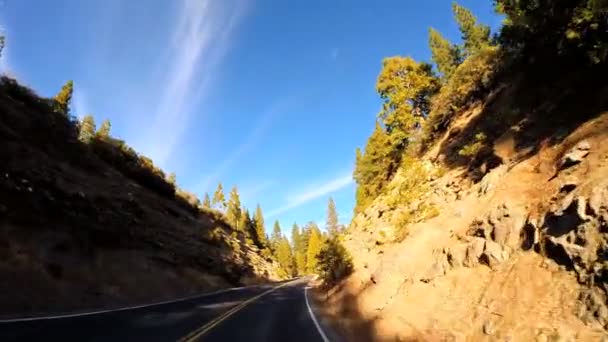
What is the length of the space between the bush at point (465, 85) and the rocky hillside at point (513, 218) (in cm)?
15

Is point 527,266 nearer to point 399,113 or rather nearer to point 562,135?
point 562,135

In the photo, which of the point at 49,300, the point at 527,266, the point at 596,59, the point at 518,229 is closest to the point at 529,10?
the point at 596,59

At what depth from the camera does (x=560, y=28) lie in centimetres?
1186

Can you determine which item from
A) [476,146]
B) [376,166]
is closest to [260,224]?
[376,166]

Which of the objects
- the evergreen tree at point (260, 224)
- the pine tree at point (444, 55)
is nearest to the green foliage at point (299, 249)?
the evergreen tree at point (260, 224)

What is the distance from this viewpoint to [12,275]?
19.5m

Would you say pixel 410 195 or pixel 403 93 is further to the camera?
pixel 403 93

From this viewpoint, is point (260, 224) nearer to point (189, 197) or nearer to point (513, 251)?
point (189, 197)

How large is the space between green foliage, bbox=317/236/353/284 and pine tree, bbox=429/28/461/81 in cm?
2136

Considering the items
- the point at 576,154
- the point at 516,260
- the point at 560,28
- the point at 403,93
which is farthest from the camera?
the point at 403,93

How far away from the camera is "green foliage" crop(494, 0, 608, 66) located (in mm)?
10305

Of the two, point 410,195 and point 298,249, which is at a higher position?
point 298,249

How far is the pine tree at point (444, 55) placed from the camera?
42253 mm

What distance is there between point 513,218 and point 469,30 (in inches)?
1445
